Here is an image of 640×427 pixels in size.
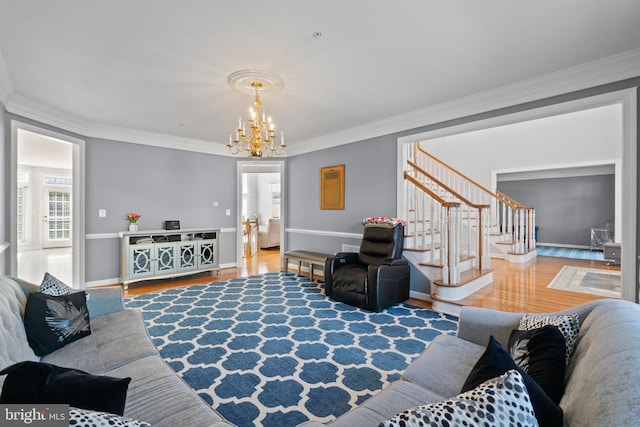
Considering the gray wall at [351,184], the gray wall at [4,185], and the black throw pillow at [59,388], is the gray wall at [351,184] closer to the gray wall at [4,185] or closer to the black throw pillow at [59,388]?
the black throw pillow at [59,388]

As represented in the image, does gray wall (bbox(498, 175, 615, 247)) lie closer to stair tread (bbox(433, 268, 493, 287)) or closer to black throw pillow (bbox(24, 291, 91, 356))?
stair tread (bbox(433, 268, 493, 287))

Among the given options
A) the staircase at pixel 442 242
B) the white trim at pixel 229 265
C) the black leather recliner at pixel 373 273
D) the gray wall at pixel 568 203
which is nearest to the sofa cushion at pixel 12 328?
the black leather recliner at pixel 373 273

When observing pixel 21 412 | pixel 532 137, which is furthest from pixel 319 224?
pixel 532 137

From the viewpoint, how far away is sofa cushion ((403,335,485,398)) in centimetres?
141

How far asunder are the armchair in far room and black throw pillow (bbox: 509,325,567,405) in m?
7.94

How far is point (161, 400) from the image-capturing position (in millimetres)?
1285

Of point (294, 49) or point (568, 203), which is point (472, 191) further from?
point (294, 49)

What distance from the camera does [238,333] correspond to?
2.96m

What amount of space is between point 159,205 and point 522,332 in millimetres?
5506

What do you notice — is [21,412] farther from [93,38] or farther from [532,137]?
[532,137]

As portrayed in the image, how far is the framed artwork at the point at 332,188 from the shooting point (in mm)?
5191

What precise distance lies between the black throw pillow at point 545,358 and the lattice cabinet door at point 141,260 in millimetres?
5025

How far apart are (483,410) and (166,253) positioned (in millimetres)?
5194

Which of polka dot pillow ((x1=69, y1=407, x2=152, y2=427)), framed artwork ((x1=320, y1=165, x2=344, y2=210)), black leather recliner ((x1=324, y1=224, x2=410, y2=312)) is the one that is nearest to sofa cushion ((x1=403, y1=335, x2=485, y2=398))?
polka dot pillow ((x1=69, y1=407, x2=152, y2=427))
